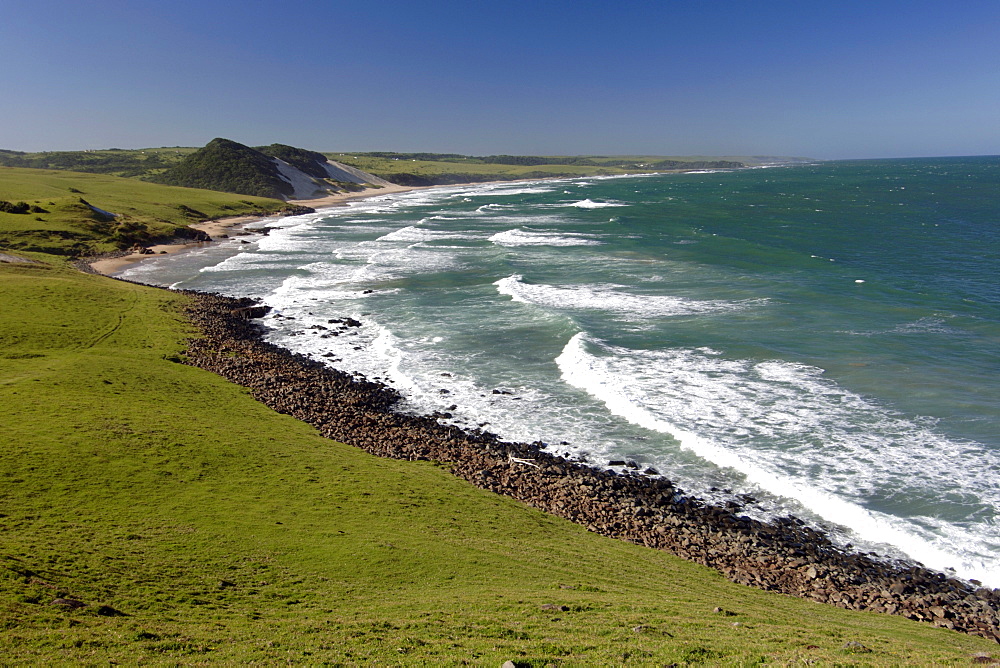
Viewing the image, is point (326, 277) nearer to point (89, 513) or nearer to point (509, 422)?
point (509, 422)

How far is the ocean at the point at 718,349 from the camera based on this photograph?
17.9 metres

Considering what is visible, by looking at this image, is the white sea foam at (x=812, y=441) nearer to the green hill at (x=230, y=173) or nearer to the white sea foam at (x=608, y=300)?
the white sea foam at (x=608, y=300)

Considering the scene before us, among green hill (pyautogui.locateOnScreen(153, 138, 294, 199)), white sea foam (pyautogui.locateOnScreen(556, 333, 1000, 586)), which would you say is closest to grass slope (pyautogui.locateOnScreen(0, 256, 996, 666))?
white sea foam (pyautogui.locateOnScreen(556, 333, 1000, 586))

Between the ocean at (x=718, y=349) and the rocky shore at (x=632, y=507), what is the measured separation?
927 mm

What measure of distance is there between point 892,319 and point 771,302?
22.3 ft

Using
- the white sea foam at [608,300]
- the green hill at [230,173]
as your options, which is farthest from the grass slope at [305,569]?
the green hill at [230,173]

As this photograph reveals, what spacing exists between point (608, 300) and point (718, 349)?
11.7 m

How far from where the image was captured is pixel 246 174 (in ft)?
438

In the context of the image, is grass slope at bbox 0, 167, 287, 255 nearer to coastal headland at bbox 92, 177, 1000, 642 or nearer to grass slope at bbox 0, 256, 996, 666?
coastal headland at bbox 92, 177, 1000, 642

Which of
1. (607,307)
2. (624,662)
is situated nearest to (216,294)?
(607,307)

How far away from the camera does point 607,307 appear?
1519 inches

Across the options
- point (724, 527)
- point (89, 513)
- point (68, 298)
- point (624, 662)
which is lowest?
point (724, 527)

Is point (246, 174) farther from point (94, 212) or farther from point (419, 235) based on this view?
point (419, 235)

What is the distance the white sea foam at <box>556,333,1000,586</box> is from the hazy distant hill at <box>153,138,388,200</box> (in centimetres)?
12154
